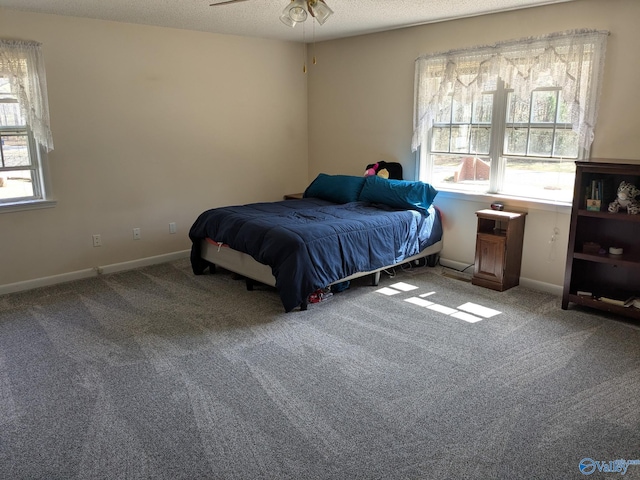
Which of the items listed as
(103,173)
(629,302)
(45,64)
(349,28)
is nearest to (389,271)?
(629,302)

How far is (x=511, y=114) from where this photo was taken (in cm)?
448

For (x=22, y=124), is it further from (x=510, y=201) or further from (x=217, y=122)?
(x=510, y=201)

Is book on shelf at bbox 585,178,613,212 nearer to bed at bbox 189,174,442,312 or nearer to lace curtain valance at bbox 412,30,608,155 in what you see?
lace curtain valance at bbox 412,30,608,155

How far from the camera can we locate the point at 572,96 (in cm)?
399

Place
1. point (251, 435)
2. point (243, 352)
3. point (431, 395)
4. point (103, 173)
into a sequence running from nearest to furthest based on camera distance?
point (251, 435) → point (431, 395) → point (243, 352) → point (103, 173)

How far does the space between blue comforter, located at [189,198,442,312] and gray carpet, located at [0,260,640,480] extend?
300 millimetres

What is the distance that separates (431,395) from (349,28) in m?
3.90

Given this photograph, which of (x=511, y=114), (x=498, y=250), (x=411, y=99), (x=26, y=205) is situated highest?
(x=411, y=99)

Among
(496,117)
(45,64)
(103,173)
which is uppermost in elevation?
(45,64)

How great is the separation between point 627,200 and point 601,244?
51 centimetres

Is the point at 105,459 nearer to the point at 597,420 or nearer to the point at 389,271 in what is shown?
the point at 597,420

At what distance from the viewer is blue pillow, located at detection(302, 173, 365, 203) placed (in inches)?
207

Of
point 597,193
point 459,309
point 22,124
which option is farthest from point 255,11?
point 597,193

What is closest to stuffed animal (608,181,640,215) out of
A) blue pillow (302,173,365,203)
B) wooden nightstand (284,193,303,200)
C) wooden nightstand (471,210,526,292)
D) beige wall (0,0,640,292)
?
beige wall (0,0,640,292)
